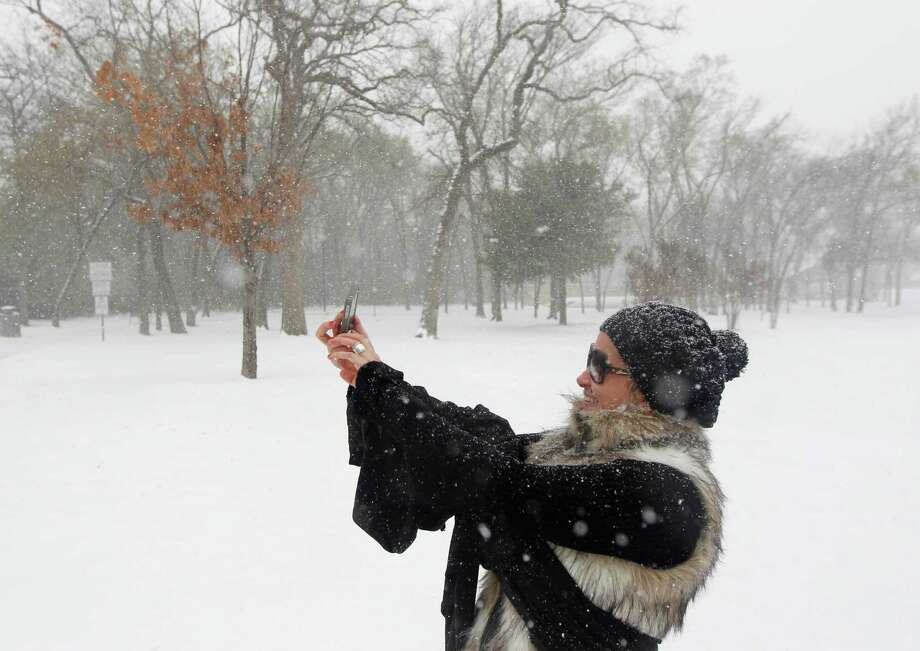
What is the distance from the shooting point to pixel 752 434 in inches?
310

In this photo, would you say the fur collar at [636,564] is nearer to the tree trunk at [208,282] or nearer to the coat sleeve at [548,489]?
the coat sleeve at [548,489]

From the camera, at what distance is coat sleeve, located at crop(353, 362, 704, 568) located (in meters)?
1.21

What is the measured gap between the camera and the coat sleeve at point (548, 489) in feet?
3.98

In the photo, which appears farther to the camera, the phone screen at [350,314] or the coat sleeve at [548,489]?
the phone screen at [350,314]

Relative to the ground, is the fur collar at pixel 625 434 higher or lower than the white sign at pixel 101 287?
lower

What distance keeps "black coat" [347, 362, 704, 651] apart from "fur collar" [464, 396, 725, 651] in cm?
3

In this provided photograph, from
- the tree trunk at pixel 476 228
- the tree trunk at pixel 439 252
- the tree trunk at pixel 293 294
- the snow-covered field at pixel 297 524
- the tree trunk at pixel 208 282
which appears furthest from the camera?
the tree trunk at pixel 208 282

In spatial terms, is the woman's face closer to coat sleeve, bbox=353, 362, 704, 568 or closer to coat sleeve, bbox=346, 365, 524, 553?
coat sleeve, bbox=353, 362, 704, 568

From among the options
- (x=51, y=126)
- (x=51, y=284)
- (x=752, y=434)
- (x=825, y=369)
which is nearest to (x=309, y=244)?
(x=51, y=284)

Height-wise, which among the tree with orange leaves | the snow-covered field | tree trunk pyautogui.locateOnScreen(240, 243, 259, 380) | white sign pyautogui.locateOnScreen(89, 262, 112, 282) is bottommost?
the snow-covered field

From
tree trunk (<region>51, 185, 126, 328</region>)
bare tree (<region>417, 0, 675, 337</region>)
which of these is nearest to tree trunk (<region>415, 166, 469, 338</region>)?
bare tree (<region>417, 0, 675, 337</region>)

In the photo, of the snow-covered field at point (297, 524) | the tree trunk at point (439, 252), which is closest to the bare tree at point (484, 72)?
the tree trunk at point (439, 252)

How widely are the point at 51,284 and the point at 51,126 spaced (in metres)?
13.3

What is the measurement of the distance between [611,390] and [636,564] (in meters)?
0.42
